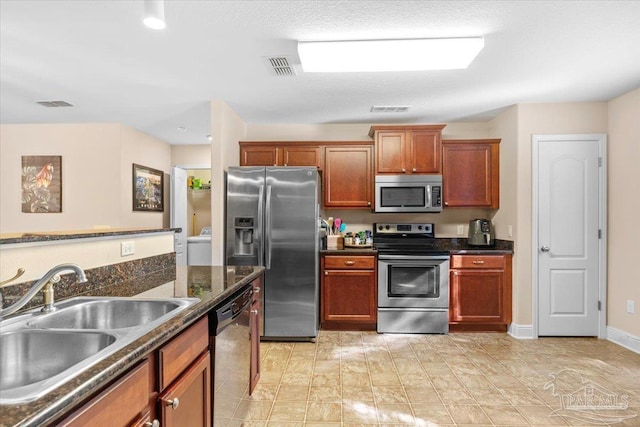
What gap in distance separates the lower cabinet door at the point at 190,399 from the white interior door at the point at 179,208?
4.31 m

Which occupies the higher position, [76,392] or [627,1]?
[627,1]

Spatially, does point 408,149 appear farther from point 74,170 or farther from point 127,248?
point 74,170

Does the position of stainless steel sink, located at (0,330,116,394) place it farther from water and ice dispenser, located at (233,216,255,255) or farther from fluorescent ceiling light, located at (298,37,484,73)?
water and ice dispenser, located at (233,216,255,255)

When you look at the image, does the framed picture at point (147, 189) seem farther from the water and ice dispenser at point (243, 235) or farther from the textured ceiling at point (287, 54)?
the water and ice dispenser at point (243, 235)

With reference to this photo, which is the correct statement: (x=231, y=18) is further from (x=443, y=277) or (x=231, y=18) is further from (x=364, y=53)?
(x=443, y=277)

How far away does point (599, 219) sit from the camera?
3.50 metres

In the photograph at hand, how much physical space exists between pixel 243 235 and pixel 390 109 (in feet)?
6.94

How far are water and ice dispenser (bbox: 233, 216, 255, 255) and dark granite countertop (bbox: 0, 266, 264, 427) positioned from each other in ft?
3.95

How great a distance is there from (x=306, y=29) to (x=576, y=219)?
3.27 meters

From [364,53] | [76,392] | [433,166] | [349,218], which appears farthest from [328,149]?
[76,392]

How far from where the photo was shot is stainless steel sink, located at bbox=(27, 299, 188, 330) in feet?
4.44

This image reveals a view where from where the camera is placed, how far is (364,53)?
7.98 ft

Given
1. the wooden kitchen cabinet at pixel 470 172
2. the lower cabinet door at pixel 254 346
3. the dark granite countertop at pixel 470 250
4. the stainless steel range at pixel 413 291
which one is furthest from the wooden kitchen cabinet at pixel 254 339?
the wooden kitchen cabinet at pixel 470 172

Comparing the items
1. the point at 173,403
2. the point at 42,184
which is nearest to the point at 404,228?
the point at 173,403
